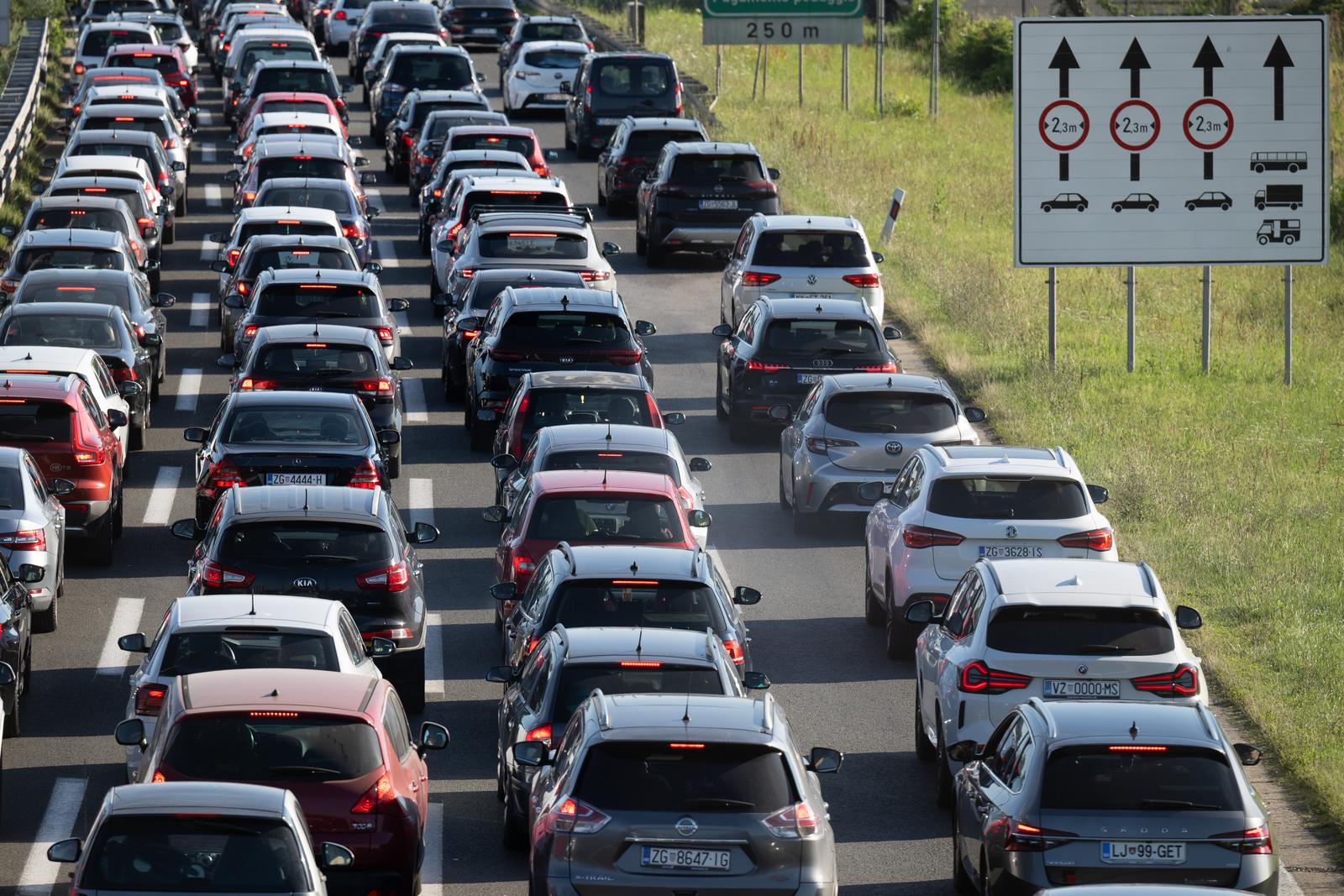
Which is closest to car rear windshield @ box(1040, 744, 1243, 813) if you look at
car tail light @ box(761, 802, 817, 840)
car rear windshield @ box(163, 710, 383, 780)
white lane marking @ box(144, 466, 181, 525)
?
car tail light @ box(761, 802, 817, 840)

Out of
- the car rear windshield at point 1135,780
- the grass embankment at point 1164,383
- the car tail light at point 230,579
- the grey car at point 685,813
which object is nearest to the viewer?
the grey car at point 685,813

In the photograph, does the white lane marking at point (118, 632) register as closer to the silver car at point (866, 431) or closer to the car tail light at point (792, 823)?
the silver car at point (866, 431)

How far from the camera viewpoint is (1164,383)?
105 feet

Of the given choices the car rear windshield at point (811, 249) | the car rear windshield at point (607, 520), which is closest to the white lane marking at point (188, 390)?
the car rear windshield at point (811, 249)

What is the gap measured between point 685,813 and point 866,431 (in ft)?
38.4

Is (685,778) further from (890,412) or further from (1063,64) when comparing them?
(1063,64)

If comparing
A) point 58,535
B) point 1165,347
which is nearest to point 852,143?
point 1165,347

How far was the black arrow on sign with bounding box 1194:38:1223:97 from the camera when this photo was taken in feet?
103

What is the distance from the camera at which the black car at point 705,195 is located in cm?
3678

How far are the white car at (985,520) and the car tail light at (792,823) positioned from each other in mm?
7004

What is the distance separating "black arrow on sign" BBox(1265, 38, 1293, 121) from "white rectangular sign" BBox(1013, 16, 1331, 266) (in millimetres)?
14

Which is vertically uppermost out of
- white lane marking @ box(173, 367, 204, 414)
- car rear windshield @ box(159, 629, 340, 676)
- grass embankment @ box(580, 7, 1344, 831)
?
car rear windshield @ box(159, 629, 340, 676)

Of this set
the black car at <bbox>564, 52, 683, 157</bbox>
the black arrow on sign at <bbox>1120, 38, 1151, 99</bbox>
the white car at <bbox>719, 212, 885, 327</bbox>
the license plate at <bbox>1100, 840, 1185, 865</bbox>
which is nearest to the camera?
→ the license plate at <bbox>1100, 840, 1185, 865</bbox>

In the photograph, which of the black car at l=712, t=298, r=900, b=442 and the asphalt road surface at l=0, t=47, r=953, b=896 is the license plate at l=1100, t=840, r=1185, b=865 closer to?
the asphalt road surface at l=0, t=47, r=953, b=896
